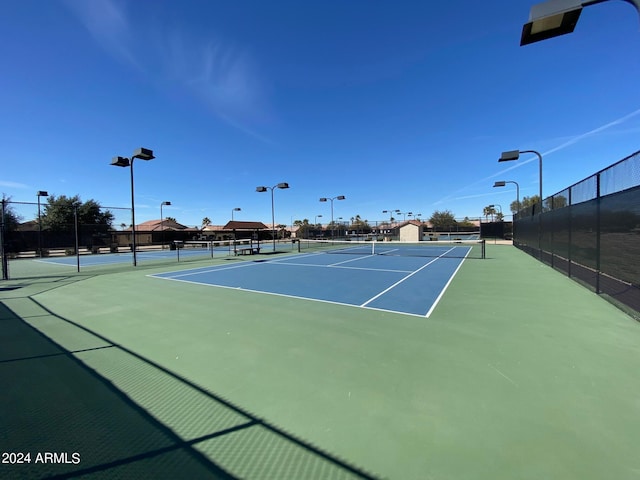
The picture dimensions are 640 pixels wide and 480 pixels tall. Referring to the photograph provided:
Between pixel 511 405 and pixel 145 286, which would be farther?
pixel 145 286

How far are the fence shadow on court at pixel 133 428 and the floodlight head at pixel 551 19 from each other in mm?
5083

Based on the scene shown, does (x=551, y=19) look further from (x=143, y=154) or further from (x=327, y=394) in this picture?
(x=143, y=154)

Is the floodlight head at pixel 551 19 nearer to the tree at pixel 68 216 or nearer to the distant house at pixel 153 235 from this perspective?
the tree at pixel 68 216

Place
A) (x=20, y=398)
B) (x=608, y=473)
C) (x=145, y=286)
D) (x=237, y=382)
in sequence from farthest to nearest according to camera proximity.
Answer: (x=145, y=286) < (x=237, y=382) < (x=20, y=398) < (x=608, y=473)

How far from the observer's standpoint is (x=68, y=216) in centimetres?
3122

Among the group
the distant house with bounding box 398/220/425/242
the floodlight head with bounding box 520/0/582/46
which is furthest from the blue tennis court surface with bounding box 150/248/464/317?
the distant house with bounding box 398/220/425/242

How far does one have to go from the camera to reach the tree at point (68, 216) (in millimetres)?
23453

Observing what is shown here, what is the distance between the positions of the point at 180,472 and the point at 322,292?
21.0 feet

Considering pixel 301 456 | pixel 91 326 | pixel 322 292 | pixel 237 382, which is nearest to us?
pixel 301 456

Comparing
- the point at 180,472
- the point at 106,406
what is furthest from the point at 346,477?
the point at 106,406

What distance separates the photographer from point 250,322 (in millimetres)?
5746

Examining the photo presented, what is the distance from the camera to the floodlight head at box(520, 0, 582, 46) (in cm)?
330

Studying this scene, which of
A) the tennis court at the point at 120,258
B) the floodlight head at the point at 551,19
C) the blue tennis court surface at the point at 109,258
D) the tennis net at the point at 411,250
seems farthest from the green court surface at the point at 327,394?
the blue tennis court surface at the point at 109,258

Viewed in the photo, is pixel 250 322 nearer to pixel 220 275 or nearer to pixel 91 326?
pixel 91 326
